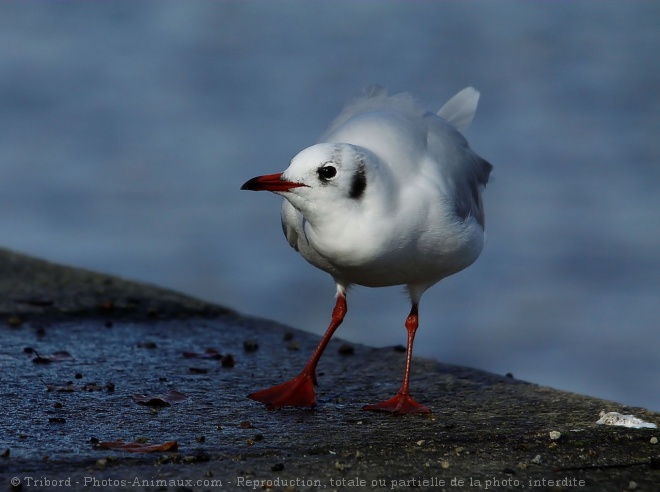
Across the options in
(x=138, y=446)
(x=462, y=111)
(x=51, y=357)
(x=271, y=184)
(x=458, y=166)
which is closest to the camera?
(x=138, y=446)

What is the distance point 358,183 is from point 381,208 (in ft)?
0.48

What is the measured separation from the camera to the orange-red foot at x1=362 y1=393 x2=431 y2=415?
4477mm

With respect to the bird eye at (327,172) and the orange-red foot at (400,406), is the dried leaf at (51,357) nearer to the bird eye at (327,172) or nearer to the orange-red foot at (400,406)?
Result: the orange-red foot at (400,406)

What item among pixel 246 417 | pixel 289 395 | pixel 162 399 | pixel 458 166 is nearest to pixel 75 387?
pixel 162 399

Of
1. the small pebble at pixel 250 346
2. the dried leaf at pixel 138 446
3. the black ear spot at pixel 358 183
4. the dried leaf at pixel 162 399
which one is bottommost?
the dried leaf at pixel 138 446

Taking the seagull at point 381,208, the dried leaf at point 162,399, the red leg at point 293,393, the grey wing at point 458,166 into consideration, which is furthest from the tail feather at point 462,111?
the dried leaf at point 162,399

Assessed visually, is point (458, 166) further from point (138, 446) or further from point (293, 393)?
point (138, 446)

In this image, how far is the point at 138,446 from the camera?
3.68m

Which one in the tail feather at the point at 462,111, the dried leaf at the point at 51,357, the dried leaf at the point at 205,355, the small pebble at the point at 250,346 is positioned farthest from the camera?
the tail feather at the point at 462,111

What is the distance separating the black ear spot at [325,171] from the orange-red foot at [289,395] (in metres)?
0.94

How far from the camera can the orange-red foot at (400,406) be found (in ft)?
14.7

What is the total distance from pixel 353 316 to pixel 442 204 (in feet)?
14.9

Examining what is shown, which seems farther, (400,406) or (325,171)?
(400,406)

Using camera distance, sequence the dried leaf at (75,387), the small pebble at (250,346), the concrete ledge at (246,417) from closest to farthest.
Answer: the concrete ledge at (246,417)
the dried leaf at (75,387)
the small pebble at (250,346)
